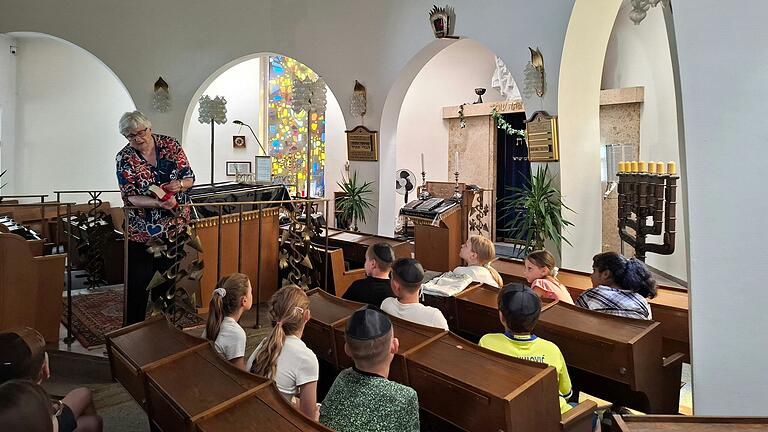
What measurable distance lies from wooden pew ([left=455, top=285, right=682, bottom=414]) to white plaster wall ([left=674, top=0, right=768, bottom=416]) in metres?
0.21

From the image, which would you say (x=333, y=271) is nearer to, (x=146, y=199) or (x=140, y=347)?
(x=146, y=199)

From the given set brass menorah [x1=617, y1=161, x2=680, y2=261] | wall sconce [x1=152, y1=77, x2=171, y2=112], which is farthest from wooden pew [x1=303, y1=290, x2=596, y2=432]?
wall sconce [x1=152, y1=77, x2=171, y2=112]

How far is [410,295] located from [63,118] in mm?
10871

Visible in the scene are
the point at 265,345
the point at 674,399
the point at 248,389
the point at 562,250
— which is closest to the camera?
the point at 248,389

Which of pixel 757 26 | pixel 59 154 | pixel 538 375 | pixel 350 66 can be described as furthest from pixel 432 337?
pixel 59 154

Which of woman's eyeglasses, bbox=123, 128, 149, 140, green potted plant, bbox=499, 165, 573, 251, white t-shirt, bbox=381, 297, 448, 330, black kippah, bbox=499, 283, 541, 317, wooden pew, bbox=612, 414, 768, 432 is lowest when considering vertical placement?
wooden pew, bbox=612, 414, 768, 432

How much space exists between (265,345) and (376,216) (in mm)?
6064

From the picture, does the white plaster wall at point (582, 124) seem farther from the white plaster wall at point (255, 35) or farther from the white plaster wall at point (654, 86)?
the white plaster wall at point (654, 86)

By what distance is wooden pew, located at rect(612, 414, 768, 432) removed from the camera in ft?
5.86

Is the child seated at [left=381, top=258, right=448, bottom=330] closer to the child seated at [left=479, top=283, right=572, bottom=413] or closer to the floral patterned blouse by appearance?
the child seated at [left=479, top=283, right=572, bottom=413]

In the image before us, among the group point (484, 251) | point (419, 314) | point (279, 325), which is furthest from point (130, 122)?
point (484, 251)

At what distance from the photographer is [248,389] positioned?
79.4 inches

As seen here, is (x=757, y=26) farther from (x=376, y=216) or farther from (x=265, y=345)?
(x=376, y=216)

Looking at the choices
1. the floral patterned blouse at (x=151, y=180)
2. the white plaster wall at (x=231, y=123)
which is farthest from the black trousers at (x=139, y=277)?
the white plaster wall at (x=231, y=123)
